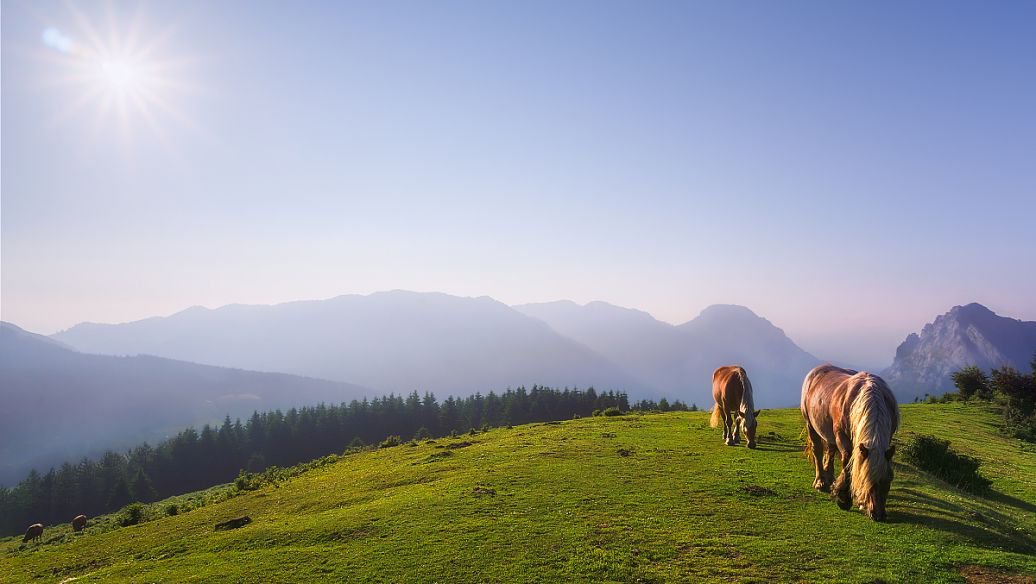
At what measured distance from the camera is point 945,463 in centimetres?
1509

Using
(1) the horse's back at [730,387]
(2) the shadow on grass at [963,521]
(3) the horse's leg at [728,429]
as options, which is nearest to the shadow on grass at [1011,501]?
(2) the shadow on grass at [963,521]

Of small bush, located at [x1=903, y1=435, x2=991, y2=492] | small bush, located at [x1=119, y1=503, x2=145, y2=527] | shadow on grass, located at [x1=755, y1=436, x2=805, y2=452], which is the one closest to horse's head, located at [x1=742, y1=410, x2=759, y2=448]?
shadow on grass, located at [x1=755, y1=436, x2=805, y2=452]

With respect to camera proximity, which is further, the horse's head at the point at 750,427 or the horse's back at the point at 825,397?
the horse's head at the point at 750,427

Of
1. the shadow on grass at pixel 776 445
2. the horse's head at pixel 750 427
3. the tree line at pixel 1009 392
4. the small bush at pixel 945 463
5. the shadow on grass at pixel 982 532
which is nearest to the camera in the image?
the shadow on grass at pixel 982 532

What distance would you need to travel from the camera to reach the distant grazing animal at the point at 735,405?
19.0 m

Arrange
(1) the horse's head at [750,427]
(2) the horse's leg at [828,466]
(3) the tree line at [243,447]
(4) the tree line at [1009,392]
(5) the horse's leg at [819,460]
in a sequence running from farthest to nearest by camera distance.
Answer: (3) the tree line at [243,447] → (4) the tree line at [1009,392] → (1) the horse's head at [750,427] → (5) the horse's leg at [819,460] → (2) the horse's leg at [828,466]

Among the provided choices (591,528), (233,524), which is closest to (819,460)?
(591,528)

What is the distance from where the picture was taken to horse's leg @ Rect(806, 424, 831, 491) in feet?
41.3

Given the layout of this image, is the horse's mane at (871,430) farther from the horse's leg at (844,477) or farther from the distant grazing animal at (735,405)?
the distant grazing animal at (735,405)

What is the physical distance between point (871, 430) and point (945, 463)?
8738 mm

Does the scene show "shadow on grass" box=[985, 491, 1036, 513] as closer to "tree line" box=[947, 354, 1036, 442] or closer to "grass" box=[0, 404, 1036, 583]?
"grass" box=[0, 404, 1036, 583]

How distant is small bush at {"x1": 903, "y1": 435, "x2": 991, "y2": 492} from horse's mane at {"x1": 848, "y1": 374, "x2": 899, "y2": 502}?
680cm

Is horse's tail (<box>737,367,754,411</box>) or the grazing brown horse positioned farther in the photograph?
horse's tail (<box>737,367,754,411</box>)

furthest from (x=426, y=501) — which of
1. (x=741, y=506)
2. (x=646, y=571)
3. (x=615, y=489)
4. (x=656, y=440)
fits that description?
(x=656, y=440)
